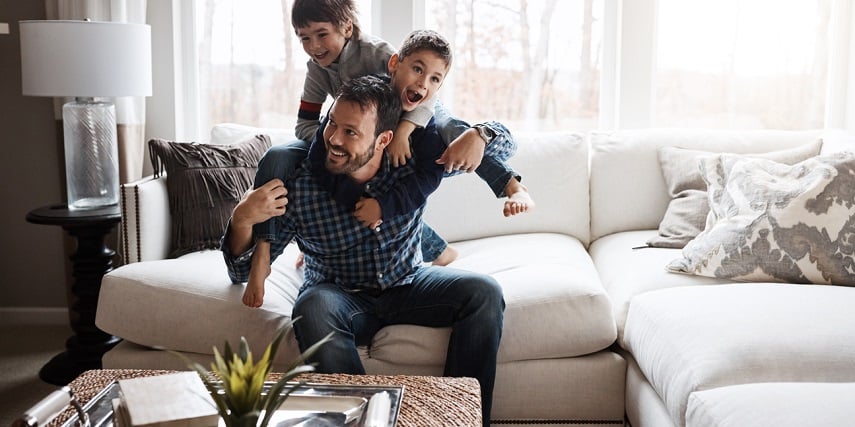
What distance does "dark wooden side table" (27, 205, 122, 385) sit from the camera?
9.59ft

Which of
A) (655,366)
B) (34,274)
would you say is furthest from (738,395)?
(34,274)

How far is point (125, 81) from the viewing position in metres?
2.96

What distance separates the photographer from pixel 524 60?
3479mm

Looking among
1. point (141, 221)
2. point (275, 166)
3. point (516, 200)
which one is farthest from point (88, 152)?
point (516, 200)

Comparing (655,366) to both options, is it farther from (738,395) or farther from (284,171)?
(284,171)

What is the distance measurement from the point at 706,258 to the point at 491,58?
144 cm

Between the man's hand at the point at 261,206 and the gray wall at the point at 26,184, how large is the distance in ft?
5.79

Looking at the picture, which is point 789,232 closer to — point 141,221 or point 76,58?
point 141,221

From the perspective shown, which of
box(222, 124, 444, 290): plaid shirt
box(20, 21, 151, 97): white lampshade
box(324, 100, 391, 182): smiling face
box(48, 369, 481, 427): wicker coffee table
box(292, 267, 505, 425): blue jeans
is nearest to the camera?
box(48, 369, 481, 427): wicker coffee table

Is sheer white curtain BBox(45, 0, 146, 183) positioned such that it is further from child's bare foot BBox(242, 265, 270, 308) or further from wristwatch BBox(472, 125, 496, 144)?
wristwatch BBox(472, 125, 496, 144)

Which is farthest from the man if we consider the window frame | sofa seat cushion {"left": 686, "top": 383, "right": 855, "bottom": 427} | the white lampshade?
the window frame

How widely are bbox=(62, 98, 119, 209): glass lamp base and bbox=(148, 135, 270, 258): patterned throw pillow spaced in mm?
346

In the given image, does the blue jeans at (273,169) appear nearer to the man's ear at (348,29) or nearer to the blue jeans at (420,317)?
the blue jeans at (420,317)

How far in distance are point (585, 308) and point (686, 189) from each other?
88 centimetres
